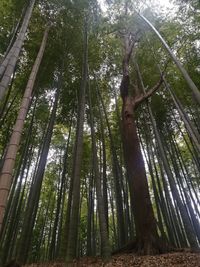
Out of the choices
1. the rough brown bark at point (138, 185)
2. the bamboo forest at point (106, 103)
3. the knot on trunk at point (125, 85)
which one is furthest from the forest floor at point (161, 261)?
the knot on trunk at point (125, 85)

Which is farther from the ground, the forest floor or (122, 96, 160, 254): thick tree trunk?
(122, 96, 160, 254): thick tree trunk

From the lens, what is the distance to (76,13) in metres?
5.94

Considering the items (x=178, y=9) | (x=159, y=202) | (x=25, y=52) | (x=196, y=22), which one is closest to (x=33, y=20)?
(x=25, y=52)

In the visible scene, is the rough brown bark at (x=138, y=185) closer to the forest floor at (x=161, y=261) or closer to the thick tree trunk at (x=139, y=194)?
the thick tree trunk at (x=139, y=194)

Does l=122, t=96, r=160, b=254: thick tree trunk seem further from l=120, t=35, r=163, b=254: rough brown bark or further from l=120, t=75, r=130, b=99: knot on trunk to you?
l=120, t=75, r=130, b=99: knot on trunk

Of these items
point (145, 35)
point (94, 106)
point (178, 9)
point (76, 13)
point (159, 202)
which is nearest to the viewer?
point (76, 13)

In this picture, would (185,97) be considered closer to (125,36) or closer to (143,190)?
(125,36)

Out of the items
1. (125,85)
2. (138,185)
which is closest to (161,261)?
(138,185)

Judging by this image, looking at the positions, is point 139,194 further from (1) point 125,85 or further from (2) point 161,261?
(1) point 125,85

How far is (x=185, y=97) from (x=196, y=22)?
7.94ft

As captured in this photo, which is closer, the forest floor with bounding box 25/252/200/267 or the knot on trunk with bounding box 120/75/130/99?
the forest floor with bounding box 25/252/200/267

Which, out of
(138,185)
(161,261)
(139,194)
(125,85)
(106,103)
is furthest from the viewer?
(106,103)

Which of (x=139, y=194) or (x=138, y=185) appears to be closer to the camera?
(x=139, y=194)

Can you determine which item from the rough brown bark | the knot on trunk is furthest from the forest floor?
the knot on trunk
